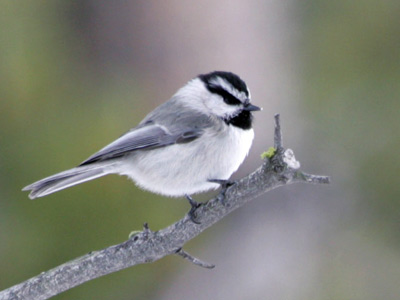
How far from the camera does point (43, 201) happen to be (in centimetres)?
350

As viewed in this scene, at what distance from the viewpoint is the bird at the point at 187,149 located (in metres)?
2.31

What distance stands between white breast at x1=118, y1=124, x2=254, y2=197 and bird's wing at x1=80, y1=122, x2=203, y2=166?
0.09ft

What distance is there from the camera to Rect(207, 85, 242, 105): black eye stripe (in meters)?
2.38

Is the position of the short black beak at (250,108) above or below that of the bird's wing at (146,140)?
above

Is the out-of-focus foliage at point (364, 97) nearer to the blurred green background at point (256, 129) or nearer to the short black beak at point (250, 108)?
the blurred green background at point (256, 129)

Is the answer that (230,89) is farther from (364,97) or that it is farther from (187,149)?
(364,97)

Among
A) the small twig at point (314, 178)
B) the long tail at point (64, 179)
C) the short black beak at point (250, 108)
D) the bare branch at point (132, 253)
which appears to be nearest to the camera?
the small twig at point (314, 178)

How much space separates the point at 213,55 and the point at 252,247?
1.45 metres

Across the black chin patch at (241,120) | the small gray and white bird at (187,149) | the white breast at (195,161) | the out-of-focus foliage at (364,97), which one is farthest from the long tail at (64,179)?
the out-of-focus foliage at (364,97)

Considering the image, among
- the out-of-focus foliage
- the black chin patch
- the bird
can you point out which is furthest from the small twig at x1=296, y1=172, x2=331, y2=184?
the out-of-focus foliage

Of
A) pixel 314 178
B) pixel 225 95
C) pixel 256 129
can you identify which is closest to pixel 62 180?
pixel 225 95

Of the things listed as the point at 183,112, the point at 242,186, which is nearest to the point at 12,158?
the point at 183,112

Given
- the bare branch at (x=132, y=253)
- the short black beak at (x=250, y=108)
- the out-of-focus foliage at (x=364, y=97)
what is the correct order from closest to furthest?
the bare branch at (x=132, y=253), the short black beak at (x=250, y=108), the out-of-focus foliage at (x=364, y=97)

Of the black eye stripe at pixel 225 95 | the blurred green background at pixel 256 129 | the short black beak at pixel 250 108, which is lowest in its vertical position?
the blurred green background at pixel 256 129
